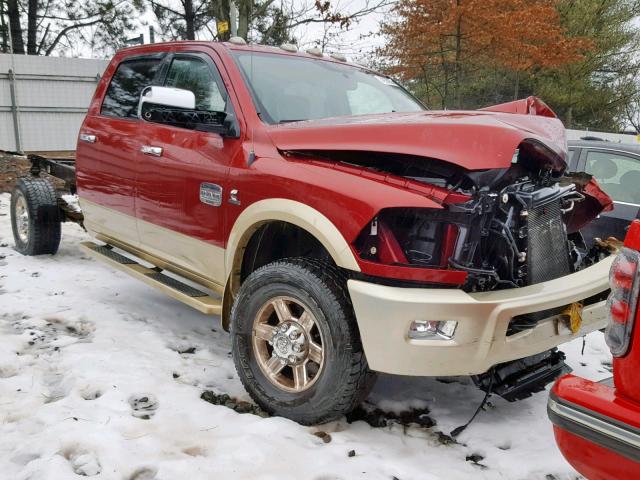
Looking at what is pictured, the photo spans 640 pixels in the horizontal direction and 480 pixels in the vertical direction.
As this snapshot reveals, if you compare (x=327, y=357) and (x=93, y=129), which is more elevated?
(x=93, y=129)

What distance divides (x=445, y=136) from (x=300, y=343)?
1.18m

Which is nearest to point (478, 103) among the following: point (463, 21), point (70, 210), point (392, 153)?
point (463, 21)

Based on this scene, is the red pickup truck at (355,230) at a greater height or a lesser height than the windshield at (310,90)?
lesser

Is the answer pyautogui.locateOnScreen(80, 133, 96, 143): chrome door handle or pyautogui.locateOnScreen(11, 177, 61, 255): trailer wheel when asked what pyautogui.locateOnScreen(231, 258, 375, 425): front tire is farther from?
pyautogui.locateOnScreen(11, 177, 61, 255): trailer wheel

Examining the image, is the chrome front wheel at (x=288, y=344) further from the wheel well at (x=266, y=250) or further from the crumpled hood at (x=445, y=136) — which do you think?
the crumpled hood at (x=445, y=136)

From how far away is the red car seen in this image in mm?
1638

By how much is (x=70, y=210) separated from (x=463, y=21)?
1195 centimetres

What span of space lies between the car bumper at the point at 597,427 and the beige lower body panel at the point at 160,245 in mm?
2129

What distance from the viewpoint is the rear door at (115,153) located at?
4.27 meters

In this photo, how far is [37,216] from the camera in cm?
578

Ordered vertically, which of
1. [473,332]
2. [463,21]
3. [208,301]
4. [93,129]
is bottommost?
[208,301]

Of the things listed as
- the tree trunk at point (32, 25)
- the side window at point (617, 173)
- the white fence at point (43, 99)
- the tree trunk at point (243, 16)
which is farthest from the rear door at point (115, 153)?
the tree trunk at point (32, 25)

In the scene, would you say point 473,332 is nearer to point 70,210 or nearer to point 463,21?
point 70,210

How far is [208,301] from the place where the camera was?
3.55 m
